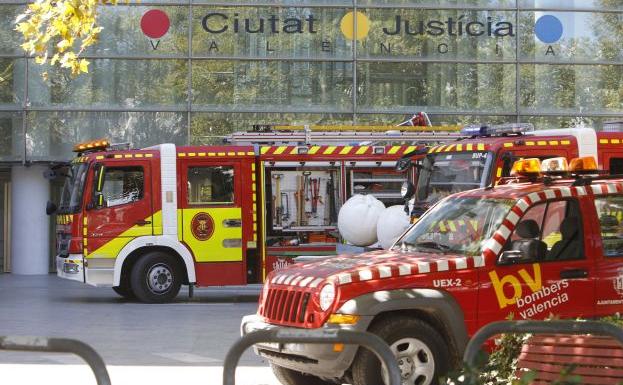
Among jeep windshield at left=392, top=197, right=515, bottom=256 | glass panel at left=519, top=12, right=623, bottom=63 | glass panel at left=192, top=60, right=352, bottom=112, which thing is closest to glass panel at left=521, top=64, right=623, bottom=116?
glass panel at left=519, top=12, right=623, bottom=63

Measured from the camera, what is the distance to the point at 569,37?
26797 mm

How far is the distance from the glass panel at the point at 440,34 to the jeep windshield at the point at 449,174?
1129cm

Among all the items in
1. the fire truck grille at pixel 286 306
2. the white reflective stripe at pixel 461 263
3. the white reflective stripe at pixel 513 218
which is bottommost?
the fire truck grille at pixel 286 306

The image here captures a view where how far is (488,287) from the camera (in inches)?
345

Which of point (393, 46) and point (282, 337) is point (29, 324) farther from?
point (393, 46)

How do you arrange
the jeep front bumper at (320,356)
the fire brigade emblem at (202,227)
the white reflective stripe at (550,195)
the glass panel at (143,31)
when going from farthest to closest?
the glass panel at (143,31)
the fire brigade emblem at (202,227)
the white reflective stripe at (550,195)
the jeep front bumper at (320,356)

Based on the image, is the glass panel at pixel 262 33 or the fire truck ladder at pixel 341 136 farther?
the glass panel at pixel 262 33

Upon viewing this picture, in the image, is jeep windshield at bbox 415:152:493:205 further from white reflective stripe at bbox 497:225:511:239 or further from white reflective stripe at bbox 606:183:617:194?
white reflective stripe at bbox 497:225:511:239

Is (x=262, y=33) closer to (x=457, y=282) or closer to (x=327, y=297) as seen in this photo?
(x=457, y=282)

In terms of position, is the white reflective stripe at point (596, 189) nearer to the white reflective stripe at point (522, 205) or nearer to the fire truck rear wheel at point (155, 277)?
the white reflective stripe at point (522, 205)

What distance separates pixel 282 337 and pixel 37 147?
21.6 metres

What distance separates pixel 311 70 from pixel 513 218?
17405 mm

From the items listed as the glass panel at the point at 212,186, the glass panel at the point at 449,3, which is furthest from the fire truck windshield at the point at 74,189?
the glass panel at the point at 449,3

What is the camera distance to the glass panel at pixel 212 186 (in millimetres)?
18469
